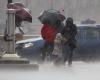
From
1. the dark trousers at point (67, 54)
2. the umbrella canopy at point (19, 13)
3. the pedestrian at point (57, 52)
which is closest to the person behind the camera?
the umbrella canopy at point (19, 13)

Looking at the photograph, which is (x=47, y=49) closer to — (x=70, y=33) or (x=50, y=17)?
(x=70, y=33)

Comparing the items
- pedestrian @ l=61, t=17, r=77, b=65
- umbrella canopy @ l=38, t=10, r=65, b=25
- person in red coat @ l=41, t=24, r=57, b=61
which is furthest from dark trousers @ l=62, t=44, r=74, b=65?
umbrella canopy @ l=38, t=10, r=65, b=25

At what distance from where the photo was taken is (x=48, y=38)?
18.4 metres

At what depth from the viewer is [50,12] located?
18891mm

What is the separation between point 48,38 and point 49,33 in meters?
0.20

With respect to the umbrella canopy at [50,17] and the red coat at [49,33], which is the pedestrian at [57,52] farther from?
the umbrella canopy at [50,17]

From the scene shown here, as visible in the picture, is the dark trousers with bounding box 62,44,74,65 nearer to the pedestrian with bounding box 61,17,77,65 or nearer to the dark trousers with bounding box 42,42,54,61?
the pedestrian with bounding box 61,17,77,65

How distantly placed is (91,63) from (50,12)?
2786 mm

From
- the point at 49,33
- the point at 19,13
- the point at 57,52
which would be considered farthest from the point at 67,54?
the point at 19,13

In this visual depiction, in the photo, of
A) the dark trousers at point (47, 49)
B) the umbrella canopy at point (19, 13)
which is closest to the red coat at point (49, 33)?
the dark trousers at point (47, 49)

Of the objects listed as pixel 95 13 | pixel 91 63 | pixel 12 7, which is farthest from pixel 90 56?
pixel 95 13

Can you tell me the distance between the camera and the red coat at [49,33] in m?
18.4

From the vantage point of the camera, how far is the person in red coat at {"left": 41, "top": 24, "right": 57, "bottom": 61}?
60.4 ft

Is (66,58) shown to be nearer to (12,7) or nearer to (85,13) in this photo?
(12,7)
